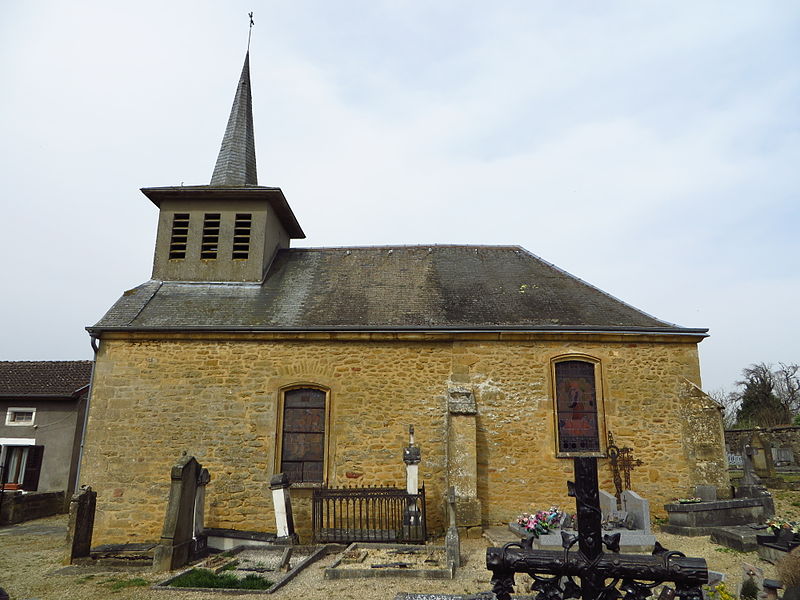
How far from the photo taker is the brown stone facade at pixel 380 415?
10.8 m

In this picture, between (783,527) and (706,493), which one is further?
(706,493)

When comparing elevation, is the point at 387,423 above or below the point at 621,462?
above

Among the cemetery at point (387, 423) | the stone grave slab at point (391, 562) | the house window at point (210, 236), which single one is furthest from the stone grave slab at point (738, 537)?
the house window at point (210, 236)

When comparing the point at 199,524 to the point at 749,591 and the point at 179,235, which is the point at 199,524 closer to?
the point at 179,235

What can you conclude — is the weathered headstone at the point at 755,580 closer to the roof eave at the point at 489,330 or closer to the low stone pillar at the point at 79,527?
the roof eave at the point at 489,330

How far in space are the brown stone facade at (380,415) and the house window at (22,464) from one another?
18.4 feet

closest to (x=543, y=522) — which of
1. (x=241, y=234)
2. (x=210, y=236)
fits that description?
(x=241, y=234)

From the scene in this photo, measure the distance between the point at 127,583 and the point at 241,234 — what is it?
8.90 metres

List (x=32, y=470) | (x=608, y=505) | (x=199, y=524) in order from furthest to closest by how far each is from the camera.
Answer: (x=32, y=470), (x=608, y=505), (x=199, y=524)

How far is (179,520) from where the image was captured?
27.8ft

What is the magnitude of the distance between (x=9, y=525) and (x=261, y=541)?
26.7 ft

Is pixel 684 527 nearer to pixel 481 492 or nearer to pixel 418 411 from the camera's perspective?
pixel 481 492

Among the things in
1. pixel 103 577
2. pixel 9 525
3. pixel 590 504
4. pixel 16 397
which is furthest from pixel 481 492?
pixel 16 397

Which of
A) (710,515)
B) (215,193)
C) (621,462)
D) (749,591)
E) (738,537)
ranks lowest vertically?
(749,591)
